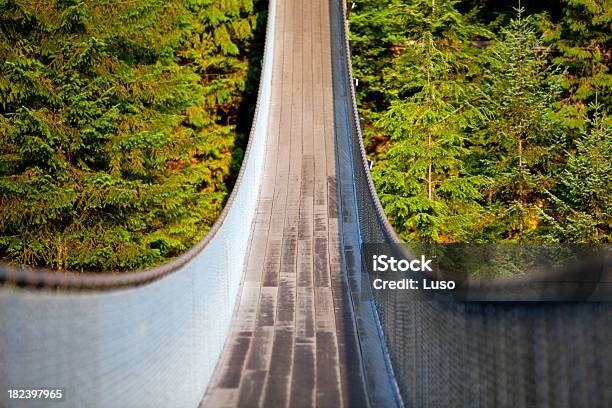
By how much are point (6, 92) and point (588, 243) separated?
10054mm

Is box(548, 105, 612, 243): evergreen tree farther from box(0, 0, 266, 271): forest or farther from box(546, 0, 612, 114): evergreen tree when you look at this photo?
box(0, 0, 266, 271): forest

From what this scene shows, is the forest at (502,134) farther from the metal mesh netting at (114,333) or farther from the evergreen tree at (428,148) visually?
the metal mesh netting at (114,333)

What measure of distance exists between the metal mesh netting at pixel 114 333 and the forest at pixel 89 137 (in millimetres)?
5953

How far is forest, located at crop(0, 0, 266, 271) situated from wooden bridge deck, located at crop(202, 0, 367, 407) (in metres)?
2.09

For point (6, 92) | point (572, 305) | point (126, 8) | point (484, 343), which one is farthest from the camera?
point (126, 8)

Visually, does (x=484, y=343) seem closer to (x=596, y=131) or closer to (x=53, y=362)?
(x=53, y=362)

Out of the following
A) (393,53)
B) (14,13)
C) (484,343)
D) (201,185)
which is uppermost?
(393,53)

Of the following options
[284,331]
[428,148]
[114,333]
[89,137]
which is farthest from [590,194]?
[114,333]

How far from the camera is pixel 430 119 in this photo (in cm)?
1661

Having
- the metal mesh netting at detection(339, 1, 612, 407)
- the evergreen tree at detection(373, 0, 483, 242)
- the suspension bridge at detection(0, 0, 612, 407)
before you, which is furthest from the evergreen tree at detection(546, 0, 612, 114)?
the metal mesh netting at detection(339, 1, 612, 407)

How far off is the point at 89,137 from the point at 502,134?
891cm

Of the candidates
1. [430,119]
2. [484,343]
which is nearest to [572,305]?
[484,343]

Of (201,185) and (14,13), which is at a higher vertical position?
(14,13)

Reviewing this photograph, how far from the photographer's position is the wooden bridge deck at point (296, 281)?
19.1 ft
